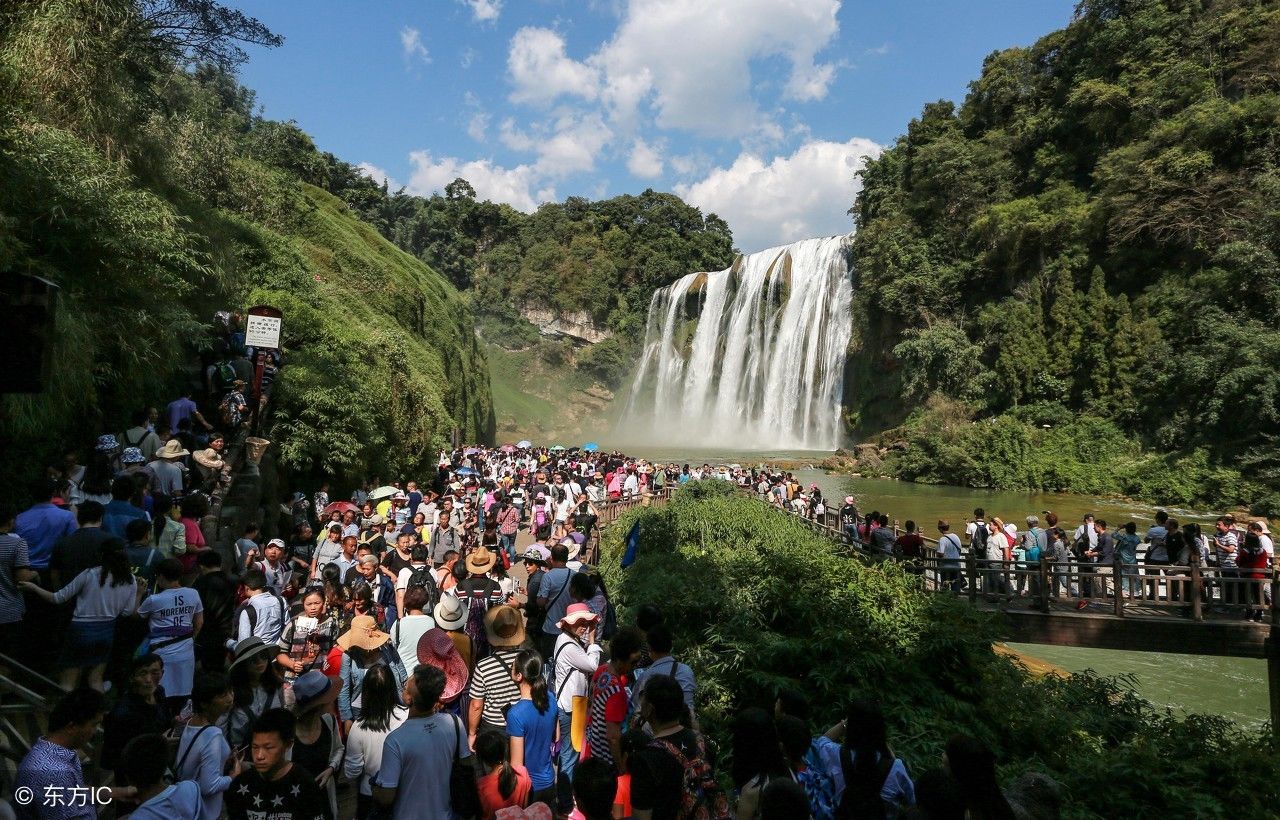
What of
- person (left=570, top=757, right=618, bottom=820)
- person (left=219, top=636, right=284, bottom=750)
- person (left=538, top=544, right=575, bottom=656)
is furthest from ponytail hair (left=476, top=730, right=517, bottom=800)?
person (left=538, top=544, right=575, bottom=656)

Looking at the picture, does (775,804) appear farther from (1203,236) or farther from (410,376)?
(1203,236)

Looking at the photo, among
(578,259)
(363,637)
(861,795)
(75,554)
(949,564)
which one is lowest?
(949,564)

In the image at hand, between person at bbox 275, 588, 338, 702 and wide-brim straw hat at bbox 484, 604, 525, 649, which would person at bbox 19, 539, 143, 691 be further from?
wide-brim straw hat at bbox 484, 604, 525, 649

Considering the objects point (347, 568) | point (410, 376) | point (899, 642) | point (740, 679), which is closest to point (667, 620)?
point (740, 679)

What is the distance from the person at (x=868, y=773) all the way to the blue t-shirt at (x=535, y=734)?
4.99 feet

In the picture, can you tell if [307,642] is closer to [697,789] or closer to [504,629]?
[504,629]

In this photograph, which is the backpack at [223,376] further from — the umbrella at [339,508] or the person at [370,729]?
the person at [370,729]

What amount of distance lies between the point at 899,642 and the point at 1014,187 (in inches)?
1497

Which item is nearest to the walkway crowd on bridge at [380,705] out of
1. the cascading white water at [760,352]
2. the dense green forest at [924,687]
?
the dense green forest at [924,687]

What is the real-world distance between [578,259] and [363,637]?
7076 cm

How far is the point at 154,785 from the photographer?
2801 millimetres

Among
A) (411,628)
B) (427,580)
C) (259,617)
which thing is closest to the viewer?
(411,628)

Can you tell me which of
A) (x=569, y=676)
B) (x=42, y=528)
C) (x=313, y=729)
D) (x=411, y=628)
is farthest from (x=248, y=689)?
(x=42, y=528)

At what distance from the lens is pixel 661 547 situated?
12188mm
